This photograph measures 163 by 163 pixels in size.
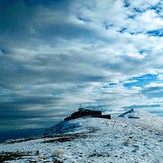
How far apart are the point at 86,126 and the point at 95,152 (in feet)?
81.7

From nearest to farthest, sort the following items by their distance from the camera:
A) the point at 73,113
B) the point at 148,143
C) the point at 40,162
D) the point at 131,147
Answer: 1. the point at 40,162
2. the point at 131,147
3. the point at 148,143
4. the point at 73,113

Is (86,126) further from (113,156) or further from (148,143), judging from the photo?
(113,156)

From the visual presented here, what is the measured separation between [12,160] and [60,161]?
3452 mm

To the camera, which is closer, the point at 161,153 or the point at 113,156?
the point at 113,156

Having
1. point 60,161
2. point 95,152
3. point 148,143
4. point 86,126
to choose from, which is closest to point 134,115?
point 86,126

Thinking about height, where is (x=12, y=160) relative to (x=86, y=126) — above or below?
below

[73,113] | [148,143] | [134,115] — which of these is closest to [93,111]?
[73,113]

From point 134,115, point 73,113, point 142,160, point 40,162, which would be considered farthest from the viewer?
point 73,113

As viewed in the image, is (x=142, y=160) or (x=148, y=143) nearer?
(x=142, y=160)

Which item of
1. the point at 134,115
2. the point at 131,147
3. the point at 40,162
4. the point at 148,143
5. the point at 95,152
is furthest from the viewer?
the point at 134,115

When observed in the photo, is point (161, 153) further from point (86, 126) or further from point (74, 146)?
point (86, 126)

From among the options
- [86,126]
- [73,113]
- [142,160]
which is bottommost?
[142,160]

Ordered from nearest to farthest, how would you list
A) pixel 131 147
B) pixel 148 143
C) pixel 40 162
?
pixel 40 162, pixel 131 147, pixel 148 143

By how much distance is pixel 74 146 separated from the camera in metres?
27.5
